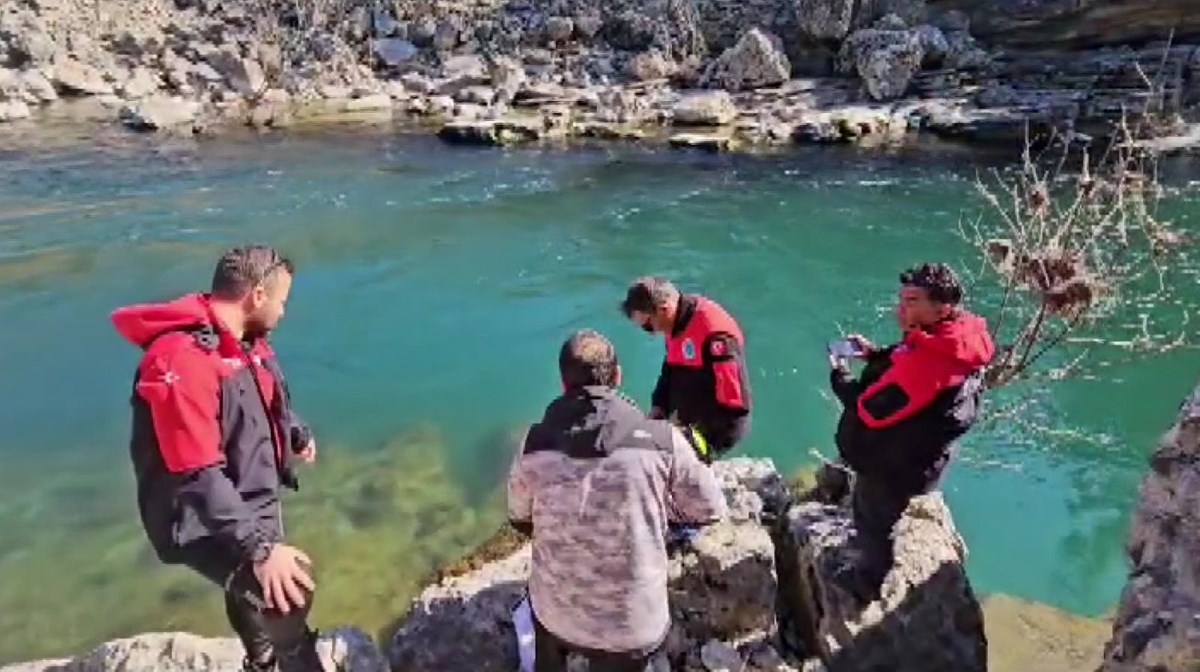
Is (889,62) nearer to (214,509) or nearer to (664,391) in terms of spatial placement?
(664,391)

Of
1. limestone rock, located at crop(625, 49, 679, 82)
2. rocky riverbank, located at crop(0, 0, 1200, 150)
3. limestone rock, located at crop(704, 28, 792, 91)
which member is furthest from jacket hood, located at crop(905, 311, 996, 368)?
A: limestone rock, located at crop(625, 49, 679, 82)

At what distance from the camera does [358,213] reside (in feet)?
51.5

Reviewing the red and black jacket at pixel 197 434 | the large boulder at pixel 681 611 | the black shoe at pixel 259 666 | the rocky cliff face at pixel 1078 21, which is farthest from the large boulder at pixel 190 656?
the rocky cliff face at pixel 1078 21

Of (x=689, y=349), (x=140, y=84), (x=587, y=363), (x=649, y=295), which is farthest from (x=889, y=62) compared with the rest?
(x=587, y=363)

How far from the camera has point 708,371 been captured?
4.75 meters

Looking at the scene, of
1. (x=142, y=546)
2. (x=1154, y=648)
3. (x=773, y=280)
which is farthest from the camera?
(x=773, y=280)

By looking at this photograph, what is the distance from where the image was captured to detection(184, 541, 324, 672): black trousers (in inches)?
127

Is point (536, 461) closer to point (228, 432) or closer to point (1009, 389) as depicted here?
point (228, 432)

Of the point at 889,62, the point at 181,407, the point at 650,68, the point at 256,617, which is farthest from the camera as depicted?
the point at 650,68

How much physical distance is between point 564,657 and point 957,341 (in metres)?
1.81

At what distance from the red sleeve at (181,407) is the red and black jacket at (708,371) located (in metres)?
2.24

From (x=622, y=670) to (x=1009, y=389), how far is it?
6.59m

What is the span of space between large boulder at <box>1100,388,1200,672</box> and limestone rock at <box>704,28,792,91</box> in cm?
2236

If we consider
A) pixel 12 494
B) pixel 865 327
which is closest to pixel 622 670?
pixel 12 494
